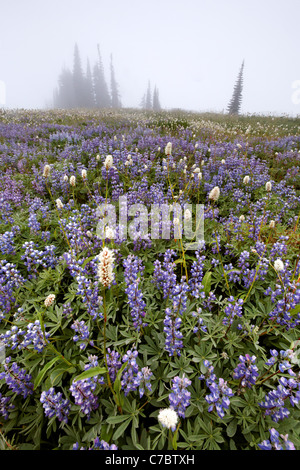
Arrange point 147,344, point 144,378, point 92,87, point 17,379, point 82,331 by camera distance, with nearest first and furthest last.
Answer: point 144,378, point 17,379, point 82,331, point 147,344, point 92,87

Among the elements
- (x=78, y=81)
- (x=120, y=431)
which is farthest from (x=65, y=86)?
(x=120, y=431)

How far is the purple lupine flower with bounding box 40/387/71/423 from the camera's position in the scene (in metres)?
1.70

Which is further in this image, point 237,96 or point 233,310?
point 237,96

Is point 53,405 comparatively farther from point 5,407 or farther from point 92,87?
point 92,87

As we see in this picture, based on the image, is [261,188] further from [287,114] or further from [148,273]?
[287,114]

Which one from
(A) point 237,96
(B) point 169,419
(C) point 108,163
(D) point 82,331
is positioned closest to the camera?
(B) point 169,419

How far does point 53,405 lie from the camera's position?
1745 mm

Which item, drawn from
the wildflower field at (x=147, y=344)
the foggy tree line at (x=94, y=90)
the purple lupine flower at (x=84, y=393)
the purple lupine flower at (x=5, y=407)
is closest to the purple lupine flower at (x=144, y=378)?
the wildflower field at (x=147, y=344)

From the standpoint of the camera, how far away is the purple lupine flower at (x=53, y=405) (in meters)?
1.70

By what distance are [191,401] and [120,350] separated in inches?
31.5

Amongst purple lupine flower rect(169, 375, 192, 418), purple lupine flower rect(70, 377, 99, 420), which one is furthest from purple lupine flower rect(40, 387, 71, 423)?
purple lupine flower rect(169, 375, 192, 418)

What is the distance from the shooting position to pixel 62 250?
141 inches

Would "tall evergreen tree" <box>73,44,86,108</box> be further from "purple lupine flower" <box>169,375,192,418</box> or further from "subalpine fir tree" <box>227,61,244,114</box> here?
"purple lupine flower" <box>169,375,192,418</box>

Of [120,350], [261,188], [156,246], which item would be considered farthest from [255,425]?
[261,188]
